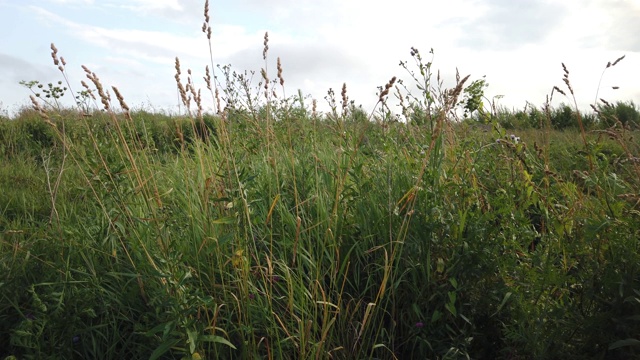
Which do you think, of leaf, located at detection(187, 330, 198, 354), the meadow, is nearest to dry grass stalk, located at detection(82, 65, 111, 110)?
the meadow

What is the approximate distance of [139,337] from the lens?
2830 mm

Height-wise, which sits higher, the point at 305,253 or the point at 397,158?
the point at 397,158

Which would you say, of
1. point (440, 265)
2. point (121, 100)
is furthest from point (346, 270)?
point (121, 100)

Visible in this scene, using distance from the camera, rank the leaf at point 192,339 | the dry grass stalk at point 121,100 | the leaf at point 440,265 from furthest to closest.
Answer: the leaf at point 440,265, the dry grass stalk at point 121,100, the leaf at point 192,339

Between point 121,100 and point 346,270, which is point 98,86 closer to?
point 121,100

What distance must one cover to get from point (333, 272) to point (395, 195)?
61 cm

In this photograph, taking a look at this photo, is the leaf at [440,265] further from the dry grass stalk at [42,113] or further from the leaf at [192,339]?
the dry grass stalk at [42,113]

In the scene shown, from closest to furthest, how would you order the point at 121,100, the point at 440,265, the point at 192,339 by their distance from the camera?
the point at 192,339 < the point at 121,100 < the point at 440,265

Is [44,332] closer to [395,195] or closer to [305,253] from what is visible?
[305,253]

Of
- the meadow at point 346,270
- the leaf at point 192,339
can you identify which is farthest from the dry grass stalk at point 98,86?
the leaf at point 192,339

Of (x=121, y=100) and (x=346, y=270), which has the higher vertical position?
(x=121, y=100)

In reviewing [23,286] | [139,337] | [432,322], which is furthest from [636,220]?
[23,286]

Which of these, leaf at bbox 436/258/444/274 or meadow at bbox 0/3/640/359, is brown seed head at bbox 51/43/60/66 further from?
leaf at bbox 436/258/444/274

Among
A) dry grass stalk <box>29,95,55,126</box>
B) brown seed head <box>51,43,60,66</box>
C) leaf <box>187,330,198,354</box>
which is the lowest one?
leaf <box>187,330,198,354</box>
